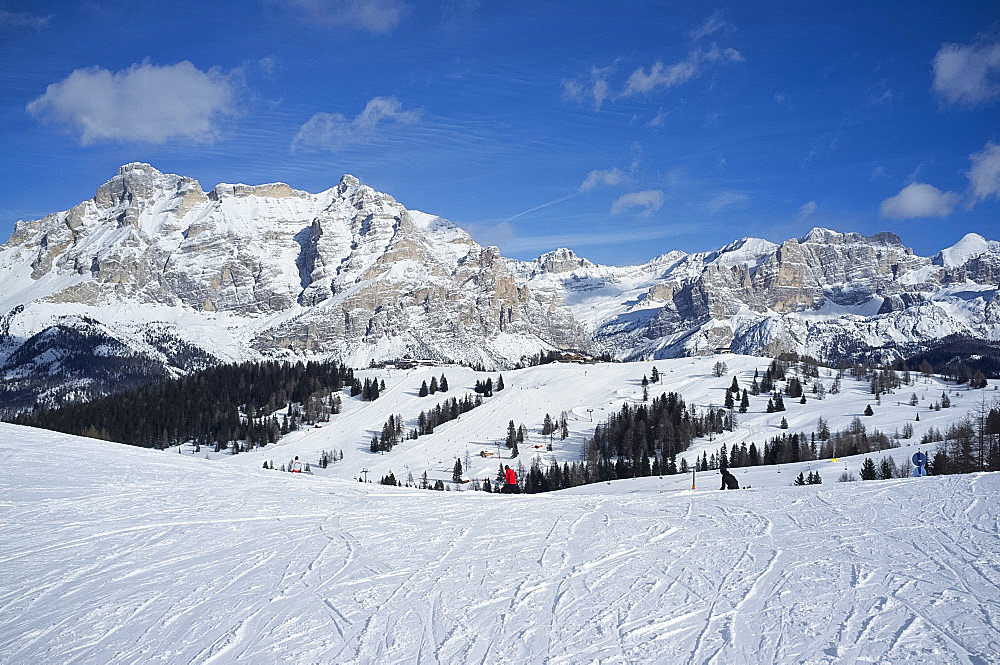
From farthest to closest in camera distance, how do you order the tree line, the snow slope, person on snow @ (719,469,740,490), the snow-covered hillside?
the tree line < the snow-covered hillside < person on snow @ (719,469,740,490) < the snow slope

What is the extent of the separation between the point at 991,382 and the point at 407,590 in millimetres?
179307

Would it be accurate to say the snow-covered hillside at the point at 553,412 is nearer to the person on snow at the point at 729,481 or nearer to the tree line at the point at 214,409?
the tree line at the point at 214,409

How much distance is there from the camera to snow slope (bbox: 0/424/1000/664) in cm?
958

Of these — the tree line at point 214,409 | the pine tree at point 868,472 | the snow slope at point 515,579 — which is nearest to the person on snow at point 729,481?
the snow slope at point 515,579

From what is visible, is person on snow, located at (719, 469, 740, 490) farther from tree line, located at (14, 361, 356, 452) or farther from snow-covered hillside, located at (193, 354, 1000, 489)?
tree line, located at (14, 361, 356, 452)

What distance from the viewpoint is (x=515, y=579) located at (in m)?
12.8

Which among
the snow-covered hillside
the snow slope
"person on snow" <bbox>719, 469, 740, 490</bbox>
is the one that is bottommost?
the snow slope

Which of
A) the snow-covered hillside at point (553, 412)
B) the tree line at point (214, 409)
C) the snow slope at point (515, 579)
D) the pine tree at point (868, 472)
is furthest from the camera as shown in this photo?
the tree line at point (214, 409)

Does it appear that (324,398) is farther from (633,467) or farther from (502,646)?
(502,646)

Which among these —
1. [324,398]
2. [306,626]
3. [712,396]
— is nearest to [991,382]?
[712,396]

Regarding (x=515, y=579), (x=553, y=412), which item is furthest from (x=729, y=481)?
→ (x=553, y=412)

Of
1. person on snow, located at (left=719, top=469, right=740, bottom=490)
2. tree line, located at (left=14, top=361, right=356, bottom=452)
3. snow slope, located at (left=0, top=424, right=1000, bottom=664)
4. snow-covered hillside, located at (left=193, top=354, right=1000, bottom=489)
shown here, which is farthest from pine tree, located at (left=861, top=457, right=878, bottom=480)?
tree line, located at (left=14, top=361, right=356, bottom=452)

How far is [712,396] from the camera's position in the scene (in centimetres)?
13425

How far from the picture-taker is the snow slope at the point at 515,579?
9578 mm
